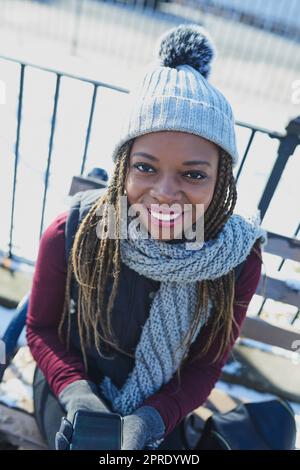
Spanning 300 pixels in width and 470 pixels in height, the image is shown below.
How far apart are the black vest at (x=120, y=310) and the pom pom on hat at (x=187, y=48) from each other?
20.5 inches

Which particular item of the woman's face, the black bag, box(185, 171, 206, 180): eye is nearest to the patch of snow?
the black bag

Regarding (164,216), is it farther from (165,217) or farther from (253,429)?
(253,429)

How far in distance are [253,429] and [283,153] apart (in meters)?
1.23

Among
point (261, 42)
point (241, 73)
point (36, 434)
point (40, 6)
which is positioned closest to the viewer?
point (36, 434)

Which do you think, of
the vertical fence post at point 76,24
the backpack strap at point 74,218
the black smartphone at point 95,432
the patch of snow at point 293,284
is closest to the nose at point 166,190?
the backpack strap at point 74,218

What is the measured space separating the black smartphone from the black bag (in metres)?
0.51

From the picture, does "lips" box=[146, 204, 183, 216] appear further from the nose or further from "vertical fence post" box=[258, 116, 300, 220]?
"vertical fence post" box=[258, 116, 300, 220]

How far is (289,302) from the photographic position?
6.49 feet

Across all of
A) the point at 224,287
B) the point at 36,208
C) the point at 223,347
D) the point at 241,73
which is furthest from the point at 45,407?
the point at 241,73

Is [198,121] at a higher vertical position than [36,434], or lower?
higher

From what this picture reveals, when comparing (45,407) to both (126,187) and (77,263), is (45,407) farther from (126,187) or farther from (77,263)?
(126,187)

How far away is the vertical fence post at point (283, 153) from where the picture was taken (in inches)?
71.6

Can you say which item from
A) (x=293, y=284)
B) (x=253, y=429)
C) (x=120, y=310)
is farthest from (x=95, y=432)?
(x=293, y=284)

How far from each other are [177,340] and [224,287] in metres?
0.28
